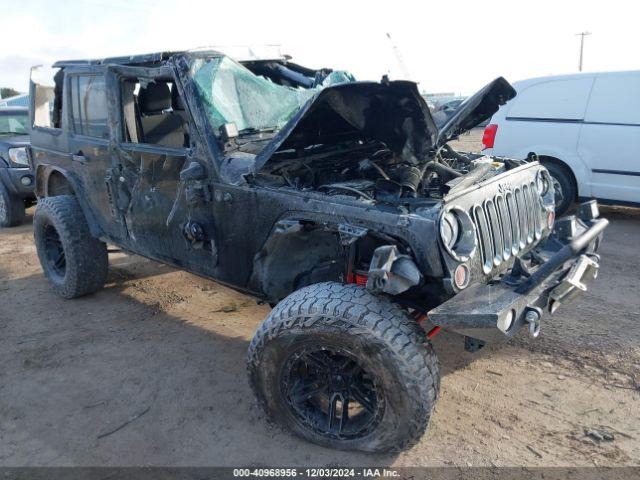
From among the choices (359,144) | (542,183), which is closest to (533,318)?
(542,183)

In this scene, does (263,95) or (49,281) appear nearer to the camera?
(263,95)

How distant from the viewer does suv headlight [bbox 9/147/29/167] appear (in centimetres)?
786

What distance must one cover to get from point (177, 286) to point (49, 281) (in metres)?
1.21

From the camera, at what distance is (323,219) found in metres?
2.97

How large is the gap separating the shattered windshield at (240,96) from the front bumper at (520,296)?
2.00m

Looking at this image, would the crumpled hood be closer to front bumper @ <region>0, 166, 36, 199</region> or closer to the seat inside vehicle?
the seat inside vehicle

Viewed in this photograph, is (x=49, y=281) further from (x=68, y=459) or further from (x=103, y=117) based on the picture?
(x=68, y=459)

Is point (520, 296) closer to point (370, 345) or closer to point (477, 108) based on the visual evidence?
point (370, 345)

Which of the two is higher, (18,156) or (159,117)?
(159,117)

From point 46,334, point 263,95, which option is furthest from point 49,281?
point 263,95

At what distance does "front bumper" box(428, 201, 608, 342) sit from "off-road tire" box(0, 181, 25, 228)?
293 inches

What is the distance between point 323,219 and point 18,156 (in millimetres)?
6677

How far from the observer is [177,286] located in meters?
5.43

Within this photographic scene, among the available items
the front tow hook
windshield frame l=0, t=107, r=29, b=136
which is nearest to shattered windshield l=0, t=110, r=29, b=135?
windshield frame l=0, t=107, r=29, b=136
